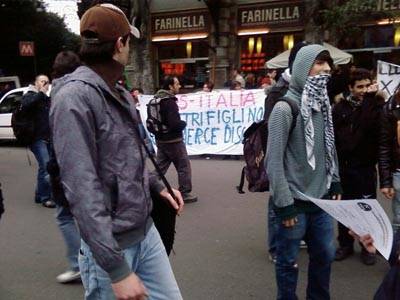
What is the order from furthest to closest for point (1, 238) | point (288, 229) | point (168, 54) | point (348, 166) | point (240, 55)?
1. point (168, 54)
2. point (240, 55)
3. point (1, 238)
4. point (348, 166)
5. point (288, 229)

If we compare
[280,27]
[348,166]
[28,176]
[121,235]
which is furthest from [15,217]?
[280,27]

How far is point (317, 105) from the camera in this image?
2955mm

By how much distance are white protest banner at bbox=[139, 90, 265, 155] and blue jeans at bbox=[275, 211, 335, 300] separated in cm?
668

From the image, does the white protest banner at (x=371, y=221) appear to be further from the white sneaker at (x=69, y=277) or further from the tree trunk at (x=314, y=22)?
the tree trunk at (x=314, y=22)

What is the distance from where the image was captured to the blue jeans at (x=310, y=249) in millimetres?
2945

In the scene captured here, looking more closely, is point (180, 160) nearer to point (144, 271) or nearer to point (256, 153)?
point (256, 153)

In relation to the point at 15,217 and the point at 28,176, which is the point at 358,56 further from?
the point at 15,217

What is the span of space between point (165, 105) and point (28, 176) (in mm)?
3587

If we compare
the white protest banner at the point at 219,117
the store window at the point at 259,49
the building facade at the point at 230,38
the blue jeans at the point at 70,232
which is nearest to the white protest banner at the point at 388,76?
the white protest banner at the point at 219,117

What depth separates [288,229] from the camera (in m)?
2.91

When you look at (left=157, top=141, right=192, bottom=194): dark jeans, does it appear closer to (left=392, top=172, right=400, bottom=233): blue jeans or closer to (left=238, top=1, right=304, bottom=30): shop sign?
(left=392, top=172, right=400, bottom=233): blue jeans

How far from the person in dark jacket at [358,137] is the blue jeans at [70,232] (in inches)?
88.5

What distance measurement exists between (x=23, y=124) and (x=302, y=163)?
4180 mm

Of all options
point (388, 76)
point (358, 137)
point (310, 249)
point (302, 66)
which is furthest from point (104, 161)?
point (388, 76)
